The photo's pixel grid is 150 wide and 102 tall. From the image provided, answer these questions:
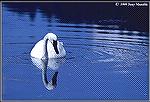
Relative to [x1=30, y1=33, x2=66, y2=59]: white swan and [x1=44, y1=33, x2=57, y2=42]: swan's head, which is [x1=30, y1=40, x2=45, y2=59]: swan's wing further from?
[x1=44, y1=33, x2=57, y2=42]: swan's head

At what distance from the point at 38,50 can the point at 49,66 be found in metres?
0.41

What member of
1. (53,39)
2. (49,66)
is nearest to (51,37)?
(53,39)

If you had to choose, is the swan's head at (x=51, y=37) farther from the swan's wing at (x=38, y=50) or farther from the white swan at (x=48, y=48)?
the swan's wing at (x=38, y=50)

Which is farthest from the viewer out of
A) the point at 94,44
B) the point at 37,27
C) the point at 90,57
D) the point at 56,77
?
the point at 37,27

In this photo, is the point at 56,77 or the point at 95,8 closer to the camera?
the point at 56,77

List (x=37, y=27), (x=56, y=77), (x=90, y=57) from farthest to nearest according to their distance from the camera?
(x=37, y=27) < (x=90, y=57) < (x=56, y=77)

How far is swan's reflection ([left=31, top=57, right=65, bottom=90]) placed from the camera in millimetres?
5586

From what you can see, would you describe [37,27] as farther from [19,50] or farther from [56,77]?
[56,77]

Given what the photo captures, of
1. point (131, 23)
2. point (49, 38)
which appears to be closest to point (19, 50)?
point (49, 38)

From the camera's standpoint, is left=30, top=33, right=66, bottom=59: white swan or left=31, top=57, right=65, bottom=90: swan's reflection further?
left=30, top=33, right=66, bottom=59: white swan

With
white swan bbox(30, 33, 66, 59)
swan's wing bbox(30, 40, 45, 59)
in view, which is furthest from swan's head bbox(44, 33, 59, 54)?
swan's wing bbox(30, 40, 45, 59)

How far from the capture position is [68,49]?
664 centimetres

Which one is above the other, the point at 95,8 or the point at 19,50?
the point at 95,8

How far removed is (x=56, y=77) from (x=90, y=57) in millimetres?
673
